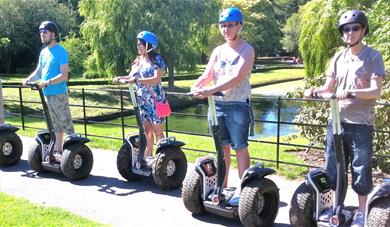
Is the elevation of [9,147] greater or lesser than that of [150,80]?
lesser

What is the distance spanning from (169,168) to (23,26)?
33475 mm

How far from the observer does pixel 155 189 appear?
223 inches

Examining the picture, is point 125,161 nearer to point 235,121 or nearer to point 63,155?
point 63,155

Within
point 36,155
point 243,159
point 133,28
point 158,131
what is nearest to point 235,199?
point 243,159

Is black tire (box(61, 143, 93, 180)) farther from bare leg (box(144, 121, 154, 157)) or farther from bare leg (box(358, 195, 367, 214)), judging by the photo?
bare leg (box(358, 195, 367, 214))

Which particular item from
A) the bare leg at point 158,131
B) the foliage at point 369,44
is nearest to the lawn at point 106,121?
the foliage at point 369,44

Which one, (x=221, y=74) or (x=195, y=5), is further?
(x=195, y=5)

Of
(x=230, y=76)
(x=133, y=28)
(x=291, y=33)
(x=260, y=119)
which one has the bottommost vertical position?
(x=260, y=119)

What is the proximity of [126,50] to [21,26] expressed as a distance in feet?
52.0

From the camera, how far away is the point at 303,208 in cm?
404

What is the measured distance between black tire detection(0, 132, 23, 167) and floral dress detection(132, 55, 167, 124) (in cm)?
227

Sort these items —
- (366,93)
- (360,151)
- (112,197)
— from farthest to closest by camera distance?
(112,197) → (360,151) → (366,93)

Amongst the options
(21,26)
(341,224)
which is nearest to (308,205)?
(341,224)

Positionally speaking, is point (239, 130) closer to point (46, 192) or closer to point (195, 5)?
point (46, 192)
